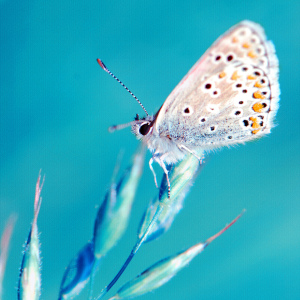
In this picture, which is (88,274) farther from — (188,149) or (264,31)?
(264,31)

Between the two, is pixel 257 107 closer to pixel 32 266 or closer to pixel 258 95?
pixel 258 95

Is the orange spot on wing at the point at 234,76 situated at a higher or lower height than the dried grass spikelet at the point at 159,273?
higher

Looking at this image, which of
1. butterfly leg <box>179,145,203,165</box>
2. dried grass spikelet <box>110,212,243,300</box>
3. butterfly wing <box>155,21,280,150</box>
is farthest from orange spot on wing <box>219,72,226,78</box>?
dried grass spikelet <box>110,212,243,300</box>

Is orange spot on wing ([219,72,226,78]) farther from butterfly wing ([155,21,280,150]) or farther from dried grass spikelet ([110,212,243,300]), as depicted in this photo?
dried grass spikelet ([110,212,243,300])

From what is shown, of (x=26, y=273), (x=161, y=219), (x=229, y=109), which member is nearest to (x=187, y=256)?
(x=161, y=219)

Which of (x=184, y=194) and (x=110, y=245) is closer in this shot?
(x=110, y=245)

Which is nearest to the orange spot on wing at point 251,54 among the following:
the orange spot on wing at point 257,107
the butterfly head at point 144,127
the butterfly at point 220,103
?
the butterfly at point 220,103

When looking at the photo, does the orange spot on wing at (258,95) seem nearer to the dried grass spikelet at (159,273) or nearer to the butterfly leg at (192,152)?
the butterfly leg at (192,152)
